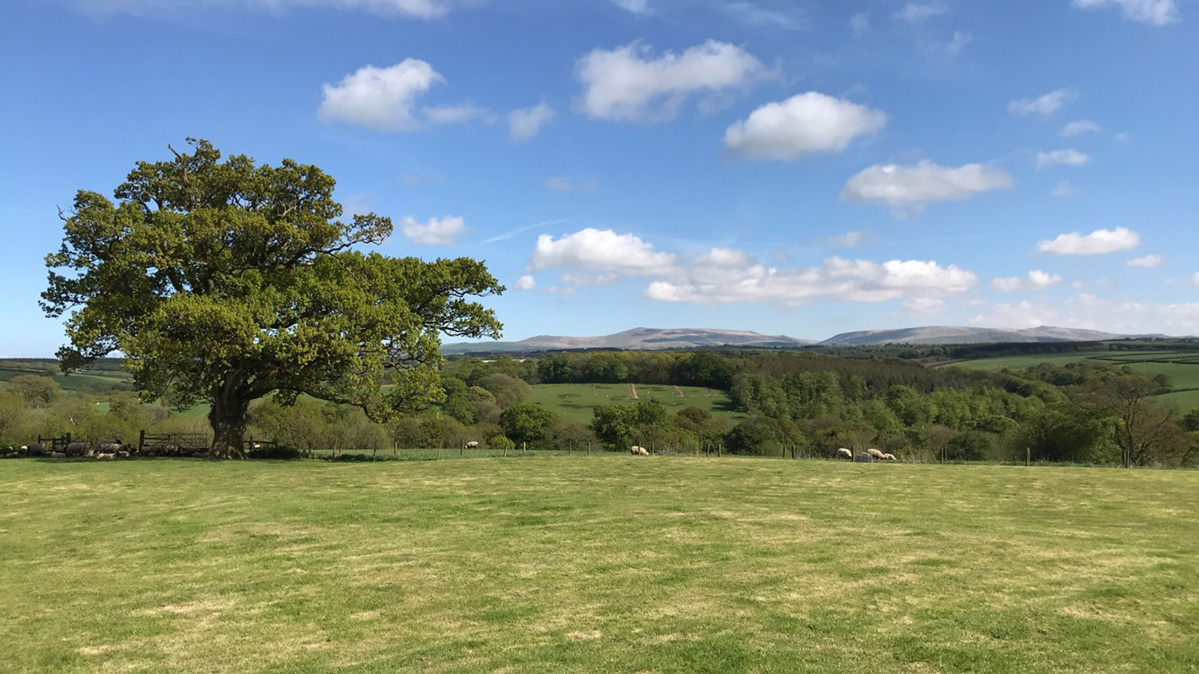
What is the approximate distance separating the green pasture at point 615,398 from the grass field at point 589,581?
8769 centimetres

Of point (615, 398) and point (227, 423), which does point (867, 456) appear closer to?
point (227, 423)

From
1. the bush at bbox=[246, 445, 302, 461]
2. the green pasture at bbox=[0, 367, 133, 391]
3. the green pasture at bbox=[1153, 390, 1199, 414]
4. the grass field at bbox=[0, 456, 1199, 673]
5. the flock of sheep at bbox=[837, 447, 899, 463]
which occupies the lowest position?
the green pasture at bbox=[1153, 390, 1199, 414]

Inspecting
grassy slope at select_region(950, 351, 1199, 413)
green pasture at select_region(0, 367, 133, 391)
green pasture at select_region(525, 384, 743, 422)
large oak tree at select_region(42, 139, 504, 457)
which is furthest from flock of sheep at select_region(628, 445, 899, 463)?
green pasture at select_region(0, 367, 133, 391)

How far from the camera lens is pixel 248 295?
33.9m

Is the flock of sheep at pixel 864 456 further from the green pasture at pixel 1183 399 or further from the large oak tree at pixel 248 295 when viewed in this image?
the green pasture at pixel 1183 399

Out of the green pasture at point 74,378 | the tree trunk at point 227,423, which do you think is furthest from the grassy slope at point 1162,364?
the green pasture at point 74,378

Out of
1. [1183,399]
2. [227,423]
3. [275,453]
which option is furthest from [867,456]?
[1183,399]

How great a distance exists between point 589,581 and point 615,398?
116403mm

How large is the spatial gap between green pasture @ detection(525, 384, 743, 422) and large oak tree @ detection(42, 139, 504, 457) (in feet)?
235

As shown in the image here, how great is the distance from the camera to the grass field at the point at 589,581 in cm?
895

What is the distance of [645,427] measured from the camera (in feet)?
310

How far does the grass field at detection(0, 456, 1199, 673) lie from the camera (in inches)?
352

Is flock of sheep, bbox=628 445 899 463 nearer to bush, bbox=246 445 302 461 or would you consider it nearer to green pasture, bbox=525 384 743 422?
bush, bbox=246 445 302 461

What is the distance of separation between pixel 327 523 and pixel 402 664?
11.3 metres
